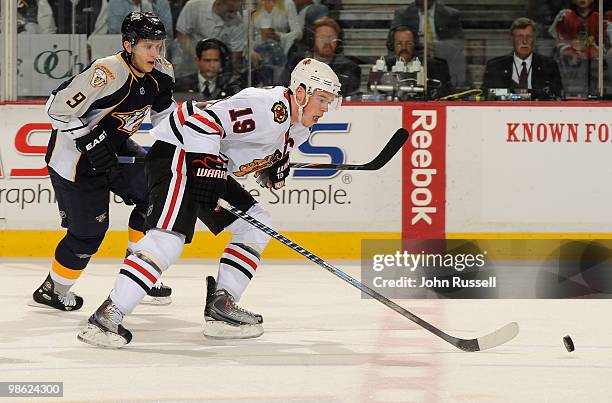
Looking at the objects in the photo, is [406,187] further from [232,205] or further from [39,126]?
[232,205]

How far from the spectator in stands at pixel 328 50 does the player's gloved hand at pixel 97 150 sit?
7.56 ft

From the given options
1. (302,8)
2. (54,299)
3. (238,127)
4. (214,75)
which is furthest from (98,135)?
(302,8)

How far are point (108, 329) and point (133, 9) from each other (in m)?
3.34

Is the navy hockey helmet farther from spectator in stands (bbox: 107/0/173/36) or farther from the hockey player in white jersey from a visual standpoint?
spectator in stands (bbox: 107/0/173/36)

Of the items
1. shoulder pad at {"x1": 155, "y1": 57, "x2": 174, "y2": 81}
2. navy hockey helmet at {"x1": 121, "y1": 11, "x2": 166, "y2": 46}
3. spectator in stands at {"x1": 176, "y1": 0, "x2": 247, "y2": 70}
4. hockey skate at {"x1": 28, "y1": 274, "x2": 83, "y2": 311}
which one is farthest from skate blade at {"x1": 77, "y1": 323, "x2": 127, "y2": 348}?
spectator in stands at {"x1": 176, "y1": 0, "x2": 247, "y2": 70}

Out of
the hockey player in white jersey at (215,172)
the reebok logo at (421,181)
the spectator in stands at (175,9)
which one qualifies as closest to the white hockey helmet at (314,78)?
the hockey player in white jersey at (215,172)

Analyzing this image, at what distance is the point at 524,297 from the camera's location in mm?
5316

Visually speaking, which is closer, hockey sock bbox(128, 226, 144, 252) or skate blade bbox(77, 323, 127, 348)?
skate blade bbox(77, 323, 127, 348)

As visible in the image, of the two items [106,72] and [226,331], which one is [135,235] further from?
[226,331]

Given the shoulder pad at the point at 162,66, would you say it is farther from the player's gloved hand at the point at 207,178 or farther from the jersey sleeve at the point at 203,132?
the player's gloved hand at the point at 207,178

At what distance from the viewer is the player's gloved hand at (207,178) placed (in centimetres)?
381

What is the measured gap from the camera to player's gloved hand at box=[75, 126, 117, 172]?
180 inches

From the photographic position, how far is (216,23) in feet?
22.5

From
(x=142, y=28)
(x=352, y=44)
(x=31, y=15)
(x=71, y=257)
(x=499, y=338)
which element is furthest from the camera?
(x=352, y=44)
